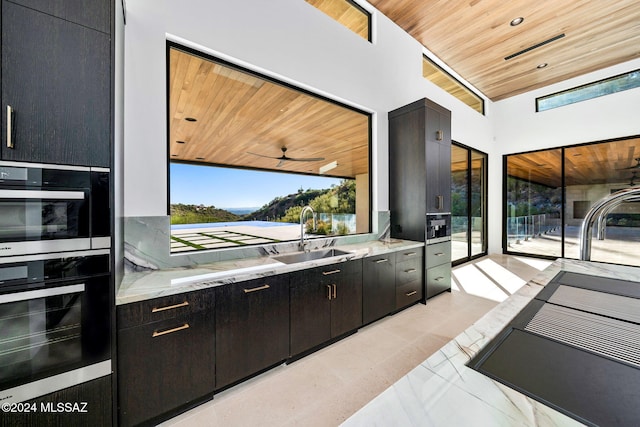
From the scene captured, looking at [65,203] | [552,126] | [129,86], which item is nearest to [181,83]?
[129,86]

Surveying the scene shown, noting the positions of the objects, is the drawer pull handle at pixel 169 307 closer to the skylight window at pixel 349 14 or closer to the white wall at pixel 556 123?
the skylight window at pixel 349 14

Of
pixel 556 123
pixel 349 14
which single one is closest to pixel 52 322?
pixel 349 14

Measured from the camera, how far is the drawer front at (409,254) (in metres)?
2.97

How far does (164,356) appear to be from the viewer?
4.91 feet

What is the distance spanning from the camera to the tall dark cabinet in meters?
3.30

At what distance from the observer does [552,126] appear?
529 cm

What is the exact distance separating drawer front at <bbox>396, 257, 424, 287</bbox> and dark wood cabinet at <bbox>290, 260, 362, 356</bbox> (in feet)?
2.25

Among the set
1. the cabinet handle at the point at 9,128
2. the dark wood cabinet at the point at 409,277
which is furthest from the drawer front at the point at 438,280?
the cabinet handle at the point at 9,128

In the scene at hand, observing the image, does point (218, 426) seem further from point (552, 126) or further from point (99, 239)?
point (552, 126)

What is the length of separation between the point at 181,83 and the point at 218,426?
2.58 meters

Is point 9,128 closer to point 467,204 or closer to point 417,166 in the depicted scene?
point 417,166

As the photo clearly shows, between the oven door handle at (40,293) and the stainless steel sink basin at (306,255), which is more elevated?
the oven door handle at (40,293)

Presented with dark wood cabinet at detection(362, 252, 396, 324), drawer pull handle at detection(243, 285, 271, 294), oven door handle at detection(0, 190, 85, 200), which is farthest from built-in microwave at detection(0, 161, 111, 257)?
dark wood cabinet at detection(362, 252, 396, 324)

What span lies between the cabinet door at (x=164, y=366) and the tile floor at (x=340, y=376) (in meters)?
0.17
